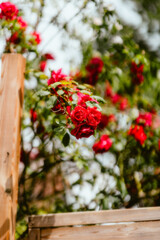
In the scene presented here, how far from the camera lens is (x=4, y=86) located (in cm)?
123

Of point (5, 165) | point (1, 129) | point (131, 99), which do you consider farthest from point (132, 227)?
point (131, 99)

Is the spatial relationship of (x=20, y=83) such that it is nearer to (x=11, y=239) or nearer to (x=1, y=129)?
(x=1, y=129)

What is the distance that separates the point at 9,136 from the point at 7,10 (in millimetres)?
918

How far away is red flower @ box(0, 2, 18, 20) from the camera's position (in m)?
1.55

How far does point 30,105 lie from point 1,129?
97 cm

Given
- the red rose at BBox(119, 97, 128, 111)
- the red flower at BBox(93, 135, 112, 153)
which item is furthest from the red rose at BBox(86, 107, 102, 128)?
the red rose at BBox(119, 97, 128, 111)

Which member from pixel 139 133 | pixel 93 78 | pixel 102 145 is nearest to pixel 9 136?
pixel 102 145

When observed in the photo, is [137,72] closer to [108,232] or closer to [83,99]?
[83,99]

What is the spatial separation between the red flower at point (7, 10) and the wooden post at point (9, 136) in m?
0.45

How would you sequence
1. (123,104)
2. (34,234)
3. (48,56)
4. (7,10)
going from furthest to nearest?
(123,104) → (48,56) → (7,10) → (34,234)

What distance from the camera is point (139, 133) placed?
190cm

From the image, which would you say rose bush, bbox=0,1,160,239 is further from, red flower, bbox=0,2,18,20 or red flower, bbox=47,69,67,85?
red flower, bbox=47,69,67,85

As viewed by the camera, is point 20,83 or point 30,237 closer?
point 30,237

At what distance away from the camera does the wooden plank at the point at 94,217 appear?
115cm
